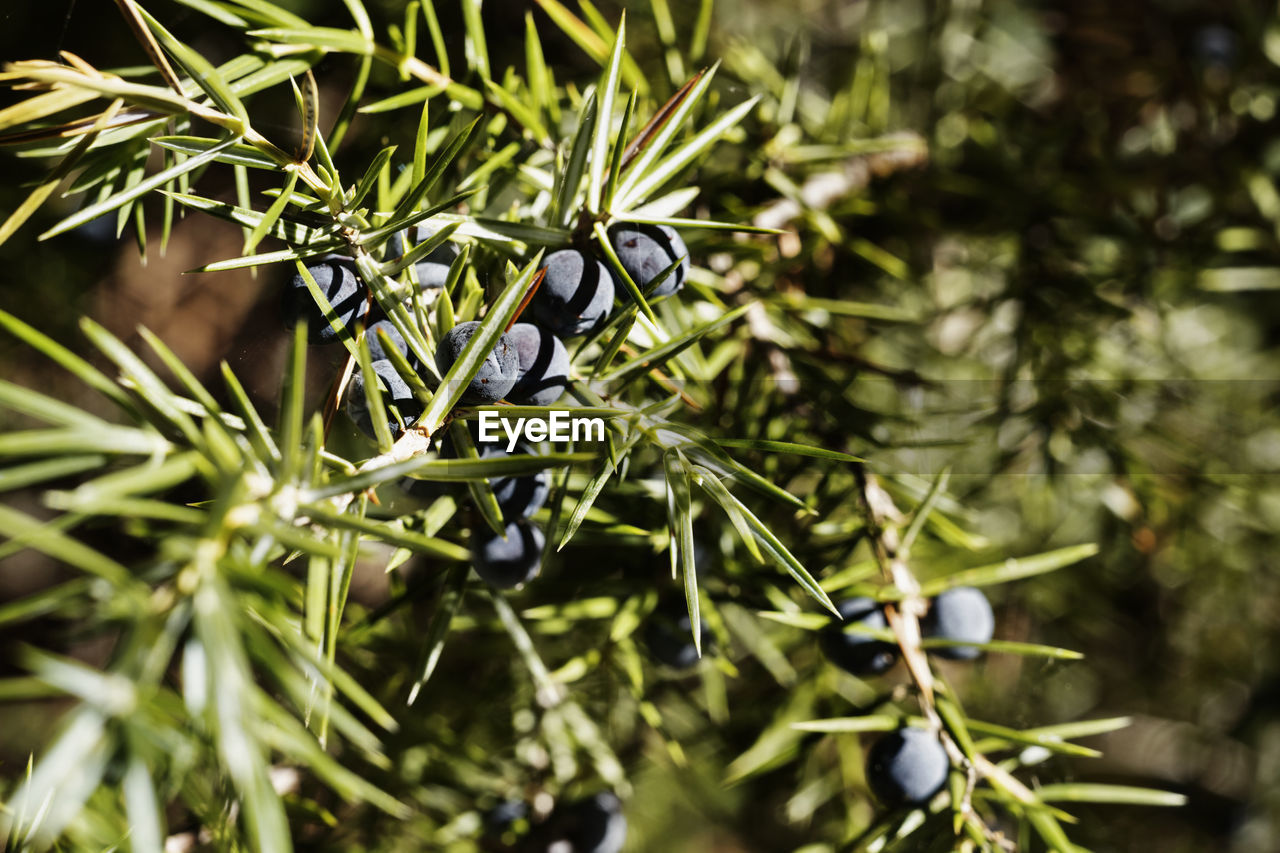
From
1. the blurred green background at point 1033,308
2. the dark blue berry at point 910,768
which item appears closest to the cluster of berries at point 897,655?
the dark blue berry at point 910,768

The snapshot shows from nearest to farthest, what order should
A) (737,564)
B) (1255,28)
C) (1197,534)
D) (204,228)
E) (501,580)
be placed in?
1. (501,580)
2. (737,564)
3. (1255,28)
4. (1197,534)
5. (204,228)

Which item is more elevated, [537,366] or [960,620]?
[537,366]

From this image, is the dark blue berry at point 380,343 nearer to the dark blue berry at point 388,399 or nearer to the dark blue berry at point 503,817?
the dark blue berry at point 388,399

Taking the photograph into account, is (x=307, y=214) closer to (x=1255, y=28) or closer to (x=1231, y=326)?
(x=1255, y=28)

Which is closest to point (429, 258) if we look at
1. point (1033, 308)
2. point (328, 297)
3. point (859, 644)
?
point (328, 297)

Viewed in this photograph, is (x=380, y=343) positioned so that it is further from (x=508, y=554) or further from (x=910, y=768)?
(x=910, y=768)

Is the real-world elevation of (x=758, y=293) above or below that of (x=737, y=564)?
above

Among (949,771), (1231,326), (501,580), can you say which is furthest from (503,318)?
(1231,326)
